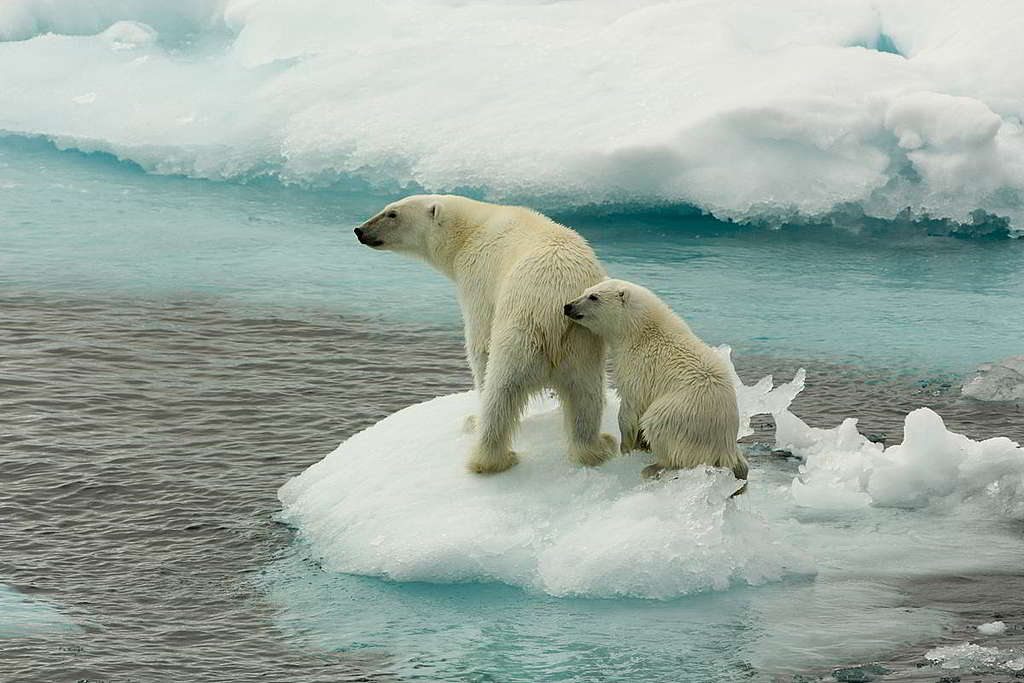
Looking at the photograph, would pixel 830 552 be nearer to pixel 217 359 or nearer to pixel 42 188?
pixel 217 359

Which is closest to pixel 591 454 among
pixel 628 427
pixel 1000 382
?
pixel 628 427

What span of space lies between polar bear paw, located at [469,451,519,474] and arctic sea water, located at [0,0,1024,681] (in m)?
0.08

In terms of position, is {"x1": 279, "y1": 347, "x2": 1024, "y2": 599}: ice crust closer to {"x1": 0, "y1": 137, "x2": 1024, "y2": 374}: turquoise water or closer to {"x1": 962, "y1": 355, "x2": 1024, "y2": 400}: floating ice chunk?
{"x1": 962, "y1": 355, "x2": 1024, "y2": 400}: floating ice chunk

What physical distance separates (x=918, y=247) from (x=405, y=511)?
8218 mm

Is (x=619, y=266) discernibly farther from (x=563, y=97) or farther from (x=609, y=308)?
(x=609, y=308)

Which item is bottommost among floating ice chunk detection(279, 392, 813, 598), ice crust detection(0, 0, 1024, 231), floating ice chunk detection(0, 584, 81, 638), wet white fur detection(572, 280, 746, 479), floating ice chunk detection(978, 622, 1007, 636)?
floating ice chunk detection(978, 622, 1007, 636)

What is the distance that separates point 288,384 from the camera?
30.4 ft

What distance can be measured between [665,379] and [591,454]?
0.52 meters

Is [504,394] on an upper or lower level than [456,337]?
upper

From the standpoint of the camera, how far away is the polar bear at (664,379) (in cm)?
609

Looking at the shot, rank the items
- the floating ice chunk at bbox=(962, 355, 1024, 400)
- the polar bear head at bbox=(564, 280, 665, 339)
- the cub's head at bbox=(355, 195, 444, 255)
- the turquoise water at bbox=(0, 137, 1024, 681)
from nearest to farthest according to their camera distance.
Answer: the turquoise water at bbox=(0, 137, 1024, 681) < the polar bear head at bbox=(564, 280, 665, 339) < the cub's head at bbox=(355, 195, 444, 255) < the floating ice chunk at bbox=(962, 355, 1024, 400)

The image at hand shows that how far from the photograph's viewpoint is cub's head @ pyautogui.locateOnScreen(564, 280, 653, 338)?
6.08m

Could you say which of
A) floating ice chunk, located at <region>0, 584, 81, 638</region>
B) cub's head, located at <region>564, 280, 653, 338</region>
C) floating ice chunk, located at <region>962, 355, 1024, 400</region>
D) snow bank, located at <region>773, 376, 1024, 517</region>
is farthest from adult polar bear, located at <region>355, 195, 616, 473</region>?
floating ice chunk, located at <region>962, 355, 1024, 400</region>

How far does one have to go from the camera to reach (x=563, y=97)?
46.0 ft
